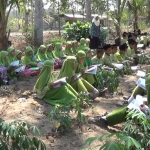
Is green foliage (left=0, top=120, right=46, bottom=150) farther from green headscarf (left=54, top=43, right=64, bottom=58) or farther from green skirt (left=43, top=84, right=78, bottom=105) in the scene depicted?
green headscarf (left=54, top=43, right=64, bottom=58)

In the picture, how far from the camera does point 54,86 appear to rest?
511 cm

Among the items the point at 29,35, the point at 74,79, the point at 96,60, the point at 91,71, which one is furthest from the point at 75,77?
the point at 29,35

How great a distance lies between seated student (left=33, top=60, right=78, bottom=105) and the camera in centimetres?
502

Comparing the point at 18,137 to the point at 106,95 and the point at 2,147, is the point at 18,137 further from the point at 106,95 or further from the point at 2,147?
the point at 106,95

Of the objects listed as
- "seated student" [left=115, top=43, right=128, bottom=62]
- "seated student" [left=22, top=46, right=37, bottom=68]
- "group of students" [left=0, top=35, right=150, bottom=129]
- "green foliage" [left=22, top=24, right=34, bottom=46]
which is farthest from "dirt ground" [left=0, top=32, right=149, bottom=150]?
"green foliage" [left=22, top=24, right=34, bottom=46]

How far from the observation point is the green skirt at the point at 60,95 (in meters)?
4.95

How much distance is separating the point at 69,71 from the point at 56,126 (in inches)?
63.6

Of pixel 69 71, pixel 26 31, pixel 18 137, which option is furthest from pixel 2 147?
pixel 26 31

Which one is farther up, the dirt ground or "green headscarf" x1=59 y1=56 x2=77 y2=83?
"green headscarf" x1=59 y1=56 x2=77 y2=83

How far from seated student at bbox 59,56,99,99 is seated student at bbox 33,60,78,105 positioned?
0.84ft

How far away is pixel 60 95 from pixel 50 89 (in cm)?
25

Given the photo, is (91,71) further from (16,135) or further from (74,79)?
(16,135)

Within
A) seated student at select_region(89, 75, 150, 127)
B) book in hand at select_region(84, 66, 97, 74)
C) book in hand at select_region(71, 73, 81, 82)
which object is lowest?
seated student at select_region(89, 75, 150, 127)

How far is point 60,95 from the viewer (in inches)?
199
